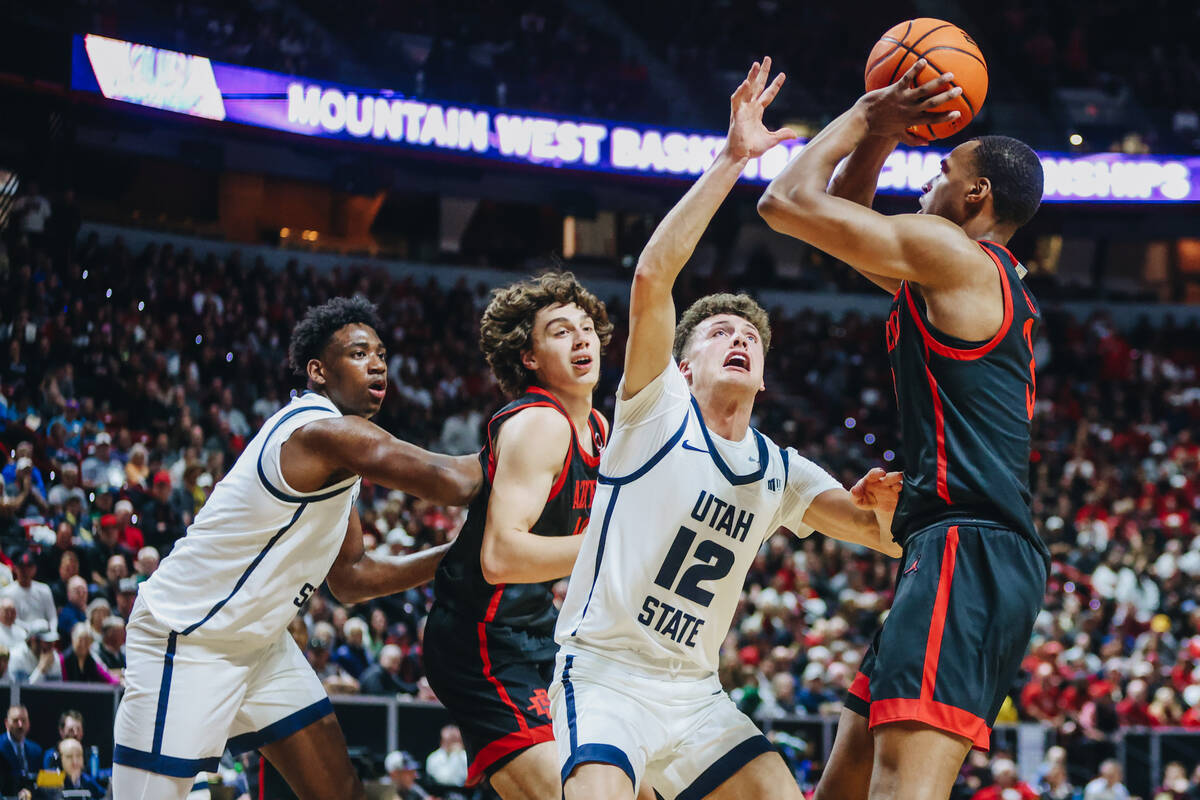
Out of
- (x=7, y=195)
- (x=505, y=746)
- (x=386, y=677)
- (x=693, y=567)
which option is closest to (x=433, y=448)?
(x=7, y=195)

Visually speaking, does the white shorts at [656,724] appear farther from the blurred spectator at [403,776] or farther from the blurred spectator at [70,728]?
the blurred spectator at [403,776]

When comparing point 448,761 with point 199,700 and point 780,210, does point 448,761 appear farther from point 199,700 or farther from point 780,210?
point 780,210

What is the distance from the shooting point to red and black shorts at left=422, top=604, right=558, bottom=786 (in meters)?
4.66

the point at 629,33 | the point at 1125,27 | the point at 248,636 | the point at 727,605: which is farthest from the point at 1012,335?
the point at 1125,27

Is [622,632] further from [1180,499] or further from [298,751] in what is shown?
[1180,499]

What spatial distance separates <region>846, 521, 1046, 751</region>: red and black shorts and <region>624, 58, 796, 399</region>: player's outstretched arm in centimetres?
100

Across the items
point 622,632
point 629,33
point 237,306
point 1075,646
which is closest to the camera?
point 622,632

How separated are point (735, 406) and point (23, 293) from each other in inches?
441

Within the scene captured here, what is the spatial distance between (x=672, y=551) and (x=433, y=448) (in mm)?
13180

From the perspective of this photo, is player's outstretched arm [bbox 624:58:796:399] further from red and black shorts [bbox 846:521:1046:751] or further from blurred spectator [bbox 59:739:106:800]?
blurred spectator [bbox 59:739:106:800]

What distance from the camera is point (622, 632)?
414 centimetres

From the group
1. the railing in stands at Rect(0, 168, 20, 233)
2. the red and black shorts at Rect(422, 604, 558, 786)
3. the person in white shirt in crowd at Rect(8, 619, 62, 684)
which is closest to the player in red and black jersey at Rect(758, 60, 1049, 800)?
the red and black shorts at Rect(422, 604, 558, 786)

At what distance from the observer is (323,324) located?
5.33 metres

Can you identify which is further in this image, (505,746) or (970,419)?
(505,746)
